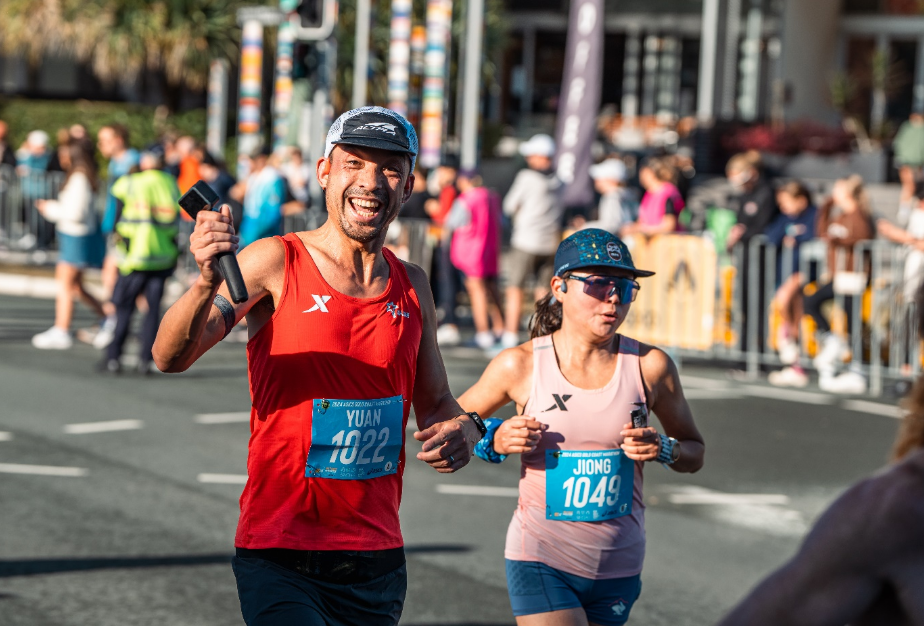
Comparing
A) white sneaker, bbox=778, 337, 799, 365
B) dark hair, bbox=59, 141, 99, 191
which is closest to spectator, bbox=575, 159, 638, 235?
white sneaker, bbox=778, 337, 799, 365

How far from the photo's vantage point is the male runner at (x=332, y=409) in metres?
3.44

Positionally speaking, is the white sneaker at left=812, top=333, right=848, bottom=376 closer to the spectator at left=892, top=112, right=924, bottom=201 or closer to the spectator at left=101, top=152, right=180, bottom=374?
the spectator at left=101, top=152, right=180, bottom=374

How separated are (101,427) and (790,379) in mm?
6660

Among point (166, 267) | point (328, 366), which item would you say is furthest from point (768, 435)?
point (328, 366)

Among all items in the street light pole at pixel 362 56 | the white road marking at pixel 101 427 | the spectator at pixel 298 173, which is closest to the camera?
the white road marking at pixel 101 427

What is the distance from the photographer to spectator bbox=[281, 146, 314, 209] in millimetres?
18036

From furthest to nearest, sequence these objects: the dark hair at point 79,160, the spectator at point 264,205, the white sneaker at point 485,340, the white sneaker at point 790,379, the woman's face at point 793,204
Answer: the white sneaker at point 485,340
the spectator at point 264,205
the woman's face at point 793,204
the white sneaker at point 790,379
the dark hair at point 79,160

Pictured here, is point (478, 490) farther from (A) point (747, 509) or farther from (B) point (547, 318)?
(B) point (547, 318)

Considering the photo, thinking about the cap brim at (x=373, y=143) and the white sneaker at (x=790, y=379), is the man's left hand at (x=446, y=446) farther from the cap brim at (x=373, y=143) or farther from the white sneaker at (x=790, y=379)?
the white sneaker at (x=790, y=379)

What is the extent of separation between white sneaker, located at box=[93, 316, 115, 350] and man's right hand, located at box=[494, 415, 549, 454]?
9.59 m

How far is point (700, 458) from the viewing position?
440 cm

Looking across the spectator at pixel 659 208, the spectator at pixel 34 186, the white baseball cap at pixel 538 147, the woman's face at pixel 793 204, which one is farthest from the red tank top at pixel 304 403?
the spectator at pixel 34 186

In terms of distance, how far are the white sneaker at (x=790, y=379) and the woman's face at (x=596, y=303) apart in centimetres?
878

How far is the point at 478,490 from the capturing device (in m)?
8.17
